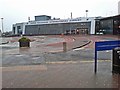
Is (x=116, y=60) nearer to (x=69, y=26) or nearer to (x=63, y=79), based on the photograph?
(x=63, y=79)

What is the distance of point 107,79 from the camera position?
9320mm

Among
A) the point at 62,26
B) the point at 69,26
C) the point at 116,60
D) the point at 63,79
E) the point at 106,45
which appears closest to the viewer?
the point at 63,79

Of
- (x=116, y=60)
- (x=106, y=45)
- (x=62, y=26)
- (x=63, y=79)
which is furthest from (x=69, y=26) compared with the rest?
(x=63, y=79)

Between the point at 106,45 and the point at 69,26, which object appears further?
the point at 69,26

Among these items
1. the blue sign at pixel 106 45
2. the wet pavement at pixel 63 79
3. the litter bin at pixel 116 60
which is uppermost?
the blue sign at pixel 106 45

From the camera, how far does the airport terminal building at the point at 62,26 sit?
129m

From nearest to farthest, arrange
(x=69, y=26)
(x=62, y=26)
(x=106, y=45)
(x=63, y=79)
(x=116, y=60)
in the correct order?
(x=63, y=79) → (x=116, y=60) → (x=106, y=45) → (x=69, y=26) → (x=62, y=26)

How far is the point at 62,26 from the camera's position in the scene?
458ft

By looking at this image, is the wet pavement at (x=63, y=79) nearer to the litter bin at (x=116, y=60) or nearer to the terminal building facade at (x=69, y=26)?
the litter bin at (x=116, y=60)

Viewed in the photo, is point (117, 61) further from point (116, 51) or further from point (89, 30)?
point (89, 30)

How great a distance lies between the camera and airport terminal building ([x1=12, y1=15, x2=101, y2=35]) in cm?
12902

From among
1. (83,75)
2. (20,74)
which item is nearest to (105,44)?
(83,75)

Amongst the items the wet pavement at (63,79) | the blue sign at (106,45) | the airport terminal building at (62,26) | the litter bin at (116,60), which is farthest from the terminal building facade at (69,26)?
the wet pavement at (63,79)

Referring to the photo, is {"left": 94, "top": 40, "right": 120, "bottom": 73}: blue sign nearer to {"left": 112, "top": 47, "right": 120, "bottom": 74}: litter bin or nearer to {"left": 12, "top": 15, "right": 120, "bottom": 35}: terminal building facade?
{"left": 112, "top": 47, "right": 120, "bottom": 74}: litter bin
